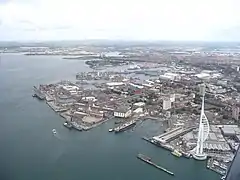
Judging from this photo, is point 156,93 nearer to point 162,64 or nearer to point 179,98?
point 179,98

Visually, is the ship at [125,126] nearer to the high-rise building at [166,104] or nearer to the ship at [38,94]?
the high-rise building at [166,104]

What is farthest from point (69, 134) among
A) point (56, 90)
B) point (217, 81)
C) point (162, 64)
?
point (162, 64)

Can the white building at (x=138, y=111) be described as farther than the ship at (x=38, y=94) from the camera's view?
No

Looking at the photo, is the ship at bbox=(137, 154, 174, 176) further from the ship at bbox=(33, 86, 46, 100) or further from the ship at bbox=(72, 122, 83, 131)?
the ship at bbox=(33, 86, 46, 100)

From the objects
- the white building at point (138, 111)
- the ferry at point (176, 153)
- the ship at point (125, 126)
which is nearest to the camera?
the ferry at point (176, 153)

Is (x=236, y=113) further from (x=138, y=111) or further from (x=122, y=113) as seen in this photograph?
(x=122, y=113)

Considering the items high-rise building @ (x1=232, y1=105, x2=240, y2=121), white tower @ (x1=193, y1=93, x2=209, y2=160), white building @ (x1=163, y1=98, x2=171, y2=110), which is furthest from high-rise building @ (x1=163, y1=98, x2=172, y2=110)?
white tower @ (x1=193, y1=93, x2=209, y2=160)

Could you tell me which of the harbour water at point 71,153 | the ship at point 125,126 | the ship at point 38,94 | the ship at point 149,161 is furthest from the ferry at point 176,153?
the ship at point 38,94

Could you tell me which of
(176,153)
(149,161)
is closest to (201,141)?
(176,153)
